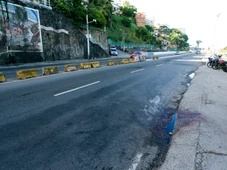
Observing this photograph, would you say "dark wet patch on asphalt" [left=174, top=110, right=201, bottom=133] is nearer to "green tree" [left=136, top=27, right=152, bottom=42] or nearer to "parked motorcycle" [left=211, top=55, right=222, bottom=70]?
"parked motorcycle" [left=211, top=55, right=222, bottom=70]

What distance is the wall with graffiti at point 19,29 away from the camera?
17609 mm

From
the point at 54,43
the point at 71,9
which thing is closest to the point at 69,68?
the point at 54,43

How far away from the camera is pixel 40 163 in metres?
2.59

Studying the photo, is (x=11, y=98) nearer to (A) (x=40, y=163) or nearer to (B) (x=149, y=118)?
(A) (x=40, y=163)

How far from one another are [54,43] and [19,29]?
230 inches

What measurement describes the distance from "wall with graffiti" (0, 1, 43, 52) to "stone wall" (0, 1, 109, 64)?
526mm


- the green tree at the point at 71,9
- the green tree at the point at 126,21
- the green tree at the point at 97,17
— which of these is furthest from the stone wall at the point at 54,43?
the green tree at the point at 126,21

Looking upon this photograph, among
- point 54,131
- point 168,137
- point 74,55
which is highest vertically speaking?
point 74,55

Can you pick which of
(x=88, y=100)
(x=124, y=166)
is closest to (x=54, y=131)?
(x=124, y=166)

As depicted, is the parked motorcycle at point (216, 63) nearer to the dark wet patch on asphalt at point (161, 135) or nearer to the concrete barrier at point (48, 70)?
the dark wet patch on asphalt at point (161, 135)

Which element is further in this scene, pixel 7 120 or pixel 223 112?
pixel 223 112

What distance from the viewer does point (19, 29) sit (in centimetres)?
1925

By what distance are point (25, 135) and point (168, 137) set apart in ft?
10.9

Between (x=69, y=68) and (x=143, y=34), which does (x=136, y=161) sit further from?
(x=143, y=34)
